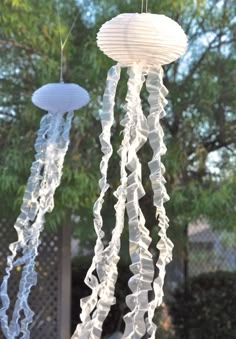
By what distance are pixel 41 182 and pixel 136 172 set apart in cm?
111

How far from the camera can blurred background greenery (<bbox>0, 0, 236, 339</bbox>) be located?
11.9 feet

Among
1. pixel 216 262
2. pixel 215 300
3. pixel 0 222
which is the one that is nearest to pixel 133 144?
pixel 0 222

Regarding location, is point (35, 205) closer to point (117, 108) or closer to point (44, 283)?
point (117, 108)

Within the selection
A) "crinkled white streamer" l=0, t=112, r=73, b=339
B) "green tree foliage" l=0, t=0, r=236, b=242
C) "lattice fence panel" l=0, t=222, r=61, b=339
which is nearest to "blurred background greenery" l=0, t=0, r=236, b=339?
"green tree foliage" l=0, t=0, r=236, b=242

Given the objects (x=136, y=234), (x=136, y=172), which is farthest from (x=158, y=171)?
(x=136, y=234)

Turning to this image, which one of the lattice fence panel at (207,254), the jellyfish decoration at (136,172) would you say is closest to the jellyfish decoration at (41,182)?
the jellyfish decoration at (136,172)

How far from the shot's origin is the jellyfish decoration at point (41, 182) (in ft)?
9.16

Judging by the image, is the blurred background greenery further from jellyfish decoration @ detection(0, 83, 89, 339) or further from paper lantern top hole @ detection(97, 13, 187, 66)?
paper lantern top hole @ detection(97, 13, 187, 66)

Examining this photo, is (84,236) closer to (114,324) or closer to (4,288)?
(114,324)

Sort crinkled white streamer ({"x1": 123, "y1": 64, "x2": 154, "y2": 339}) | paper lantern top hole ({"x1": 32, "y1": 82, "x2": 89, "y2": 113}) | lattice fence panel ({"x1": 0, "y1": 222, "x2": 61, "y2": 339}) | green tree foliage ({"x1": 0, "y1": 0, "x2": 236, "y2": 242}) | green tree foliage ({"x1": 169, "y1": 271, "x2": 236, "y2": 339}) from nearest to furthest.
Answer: crinkled white streamer ({"x1": 123, "y1": 64, "x2": 154, "y2": 339}), paper lantern top hole ({"x1": 32, "y1": 82, "x2": 89, "y2": 113}), green tree foliage ({"x1": 0, "y1": 0, "x2": 236, "y2": 242}), lattice fence panel ({"x1": 0, "y1": 222, "x2": 61, "y2": 339}), green tree foliage ({"x1": 169, "y1": 271, "x2": 236, "y2": 339})

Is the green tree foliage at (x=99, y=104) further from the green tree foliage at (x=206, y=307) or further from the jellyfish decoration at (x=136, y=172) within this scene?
the jellyfish decoration at (x=136, y=172)

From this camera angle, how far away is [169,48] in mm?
2002

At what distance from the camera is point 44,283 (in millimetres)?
4617

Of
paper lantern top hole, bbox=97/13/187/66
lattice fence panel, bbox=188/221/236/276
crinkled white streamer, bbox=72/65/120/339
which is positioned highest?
lattice fence panel, bbox=188/221/236/276
